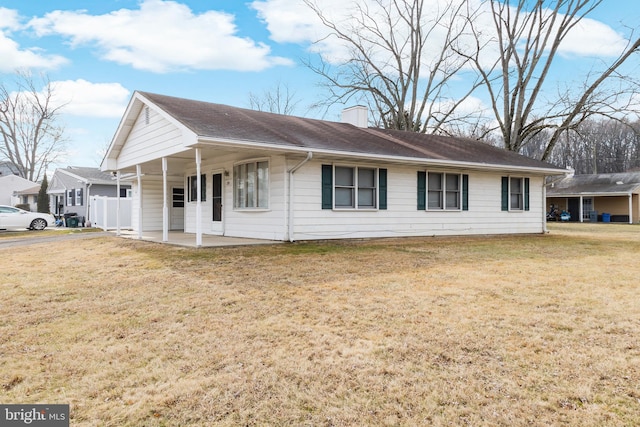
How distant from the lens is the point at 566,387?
2.73m

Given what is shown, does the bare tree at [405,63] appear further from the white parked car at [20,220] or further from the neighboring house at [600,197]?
the white parked car at [20,220]

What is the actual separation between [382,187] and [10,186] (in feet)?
134

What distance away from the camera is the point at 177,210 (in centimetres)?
1605

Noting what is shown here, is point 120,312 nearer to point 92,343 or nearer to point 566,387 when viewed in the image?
point 92,343

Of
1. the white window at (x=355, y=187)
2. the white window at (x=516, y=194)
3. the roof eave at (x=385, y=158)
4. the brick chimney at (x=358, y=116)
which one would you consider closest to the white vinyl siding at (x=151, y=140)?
the roof eave at (x=385, y=158)

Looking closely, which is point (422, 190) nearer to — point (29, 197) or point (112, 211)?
point (112, 211)

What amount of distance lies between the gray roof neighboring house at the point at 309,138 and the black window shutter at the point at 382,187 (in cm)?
57

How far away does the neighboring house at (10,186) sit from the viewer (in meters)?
38.6

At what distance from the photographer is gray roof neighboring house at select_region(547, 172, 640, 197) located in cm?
2891

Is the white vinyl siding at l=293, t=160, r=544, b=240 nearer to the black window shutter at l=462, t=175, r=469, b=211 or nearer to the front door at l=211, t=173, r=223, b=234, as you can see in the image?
the black window shutter at l=462, t=175, r=469, b=211

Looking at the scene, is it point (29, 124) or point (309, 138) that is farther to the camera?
point (29, 124)

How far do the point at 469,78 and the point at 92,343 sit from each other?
90.3 ft

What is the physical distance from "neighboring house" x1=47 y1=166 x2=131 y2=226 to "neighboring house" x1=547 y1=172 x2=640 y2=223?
94.8 ft

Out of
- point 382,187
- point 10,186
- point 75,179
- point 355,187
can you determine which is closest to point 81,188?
point 75,179
